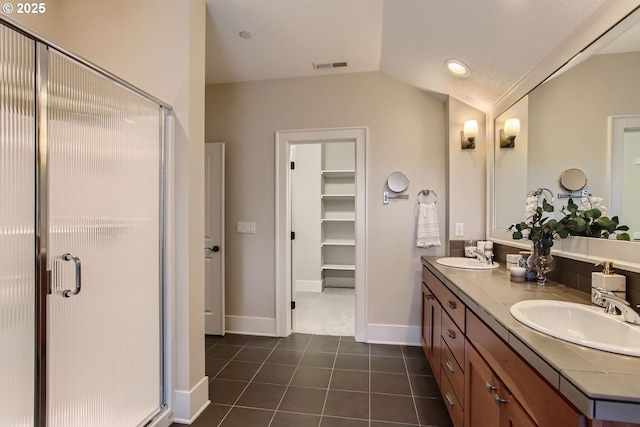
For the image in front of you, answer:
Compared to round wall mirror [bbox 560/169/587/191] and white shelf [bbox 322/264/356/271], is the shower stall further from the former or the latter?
white shelf [bbox 322/264/356/271]

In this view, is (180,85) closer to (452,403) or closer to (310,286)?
(452,403)

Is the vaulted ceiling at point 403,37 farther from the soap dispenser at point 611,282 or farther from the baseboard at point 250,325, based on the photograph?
the baseboard at point 250,325

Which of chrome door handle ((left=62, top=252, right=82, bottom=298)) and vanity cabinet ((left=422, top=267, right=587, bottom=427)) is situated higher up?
chrome door handle ((left=62, top=252, right=82, bottom=298))

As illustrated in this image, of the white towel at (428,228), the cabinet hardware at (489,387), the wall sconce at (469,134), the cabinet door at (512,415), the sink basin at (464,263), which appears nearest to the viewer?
the cabinet door at (512,415)

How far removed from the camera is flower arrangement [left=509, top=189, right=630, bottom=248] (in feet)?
4.53

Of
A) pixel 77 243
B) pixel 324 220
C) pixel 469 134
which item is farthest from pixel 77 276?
pixel 324 220

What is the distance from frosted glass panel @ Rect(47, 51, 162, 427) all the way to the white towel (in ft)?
7.15

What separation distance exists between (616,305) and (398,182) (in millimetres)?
1887

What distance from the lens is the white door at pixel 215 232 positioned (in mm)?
2990

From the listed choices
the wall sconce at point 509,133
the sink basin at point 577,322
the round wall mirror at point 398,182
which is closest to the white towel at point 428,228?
the round wall mirror at point 398,182

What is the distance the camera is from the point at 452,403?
161 cm

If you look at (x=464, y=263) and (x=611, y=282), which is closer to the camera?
(x=611, y=282)

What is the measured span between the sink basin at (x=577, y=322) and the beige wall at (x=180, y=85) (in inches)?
69.5

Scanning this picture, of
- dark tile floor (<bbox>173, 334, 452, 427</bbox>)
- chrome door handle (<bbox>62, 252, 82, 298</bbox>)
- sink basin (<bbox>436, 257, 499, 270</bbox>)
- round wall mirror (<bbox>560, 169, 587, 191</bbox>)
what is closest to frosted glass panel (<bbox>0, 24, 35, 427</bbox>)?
chrome door handle (<bbox>62, 252, 82, 298</bbox>)
